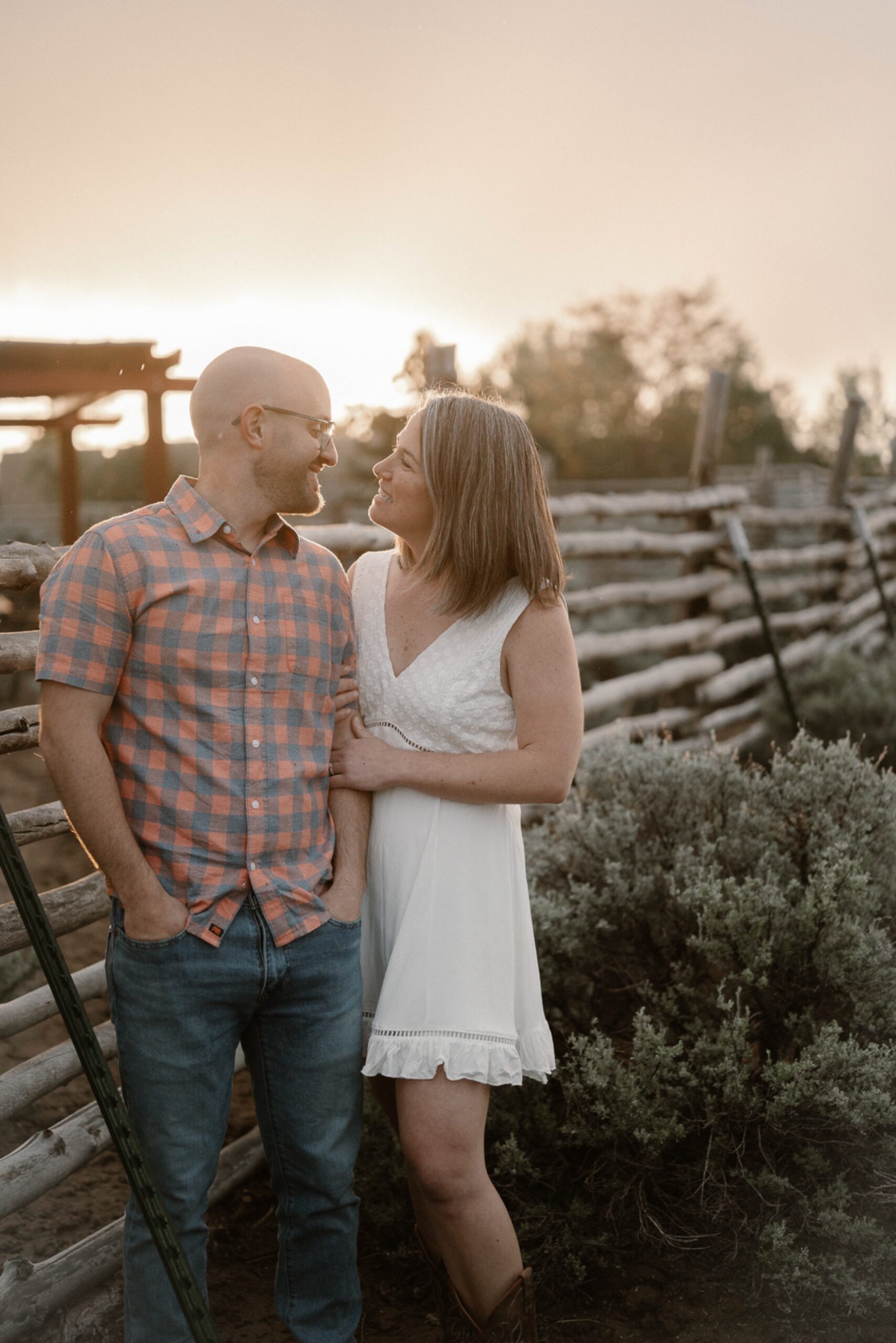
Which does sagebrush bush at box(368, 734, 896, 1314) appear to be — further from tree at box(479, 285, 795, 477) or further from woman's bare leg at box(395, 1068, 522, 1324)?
tree at box(479, 285, 795, 477)

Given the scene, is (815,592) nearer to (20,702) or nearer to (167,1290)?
(20,702)

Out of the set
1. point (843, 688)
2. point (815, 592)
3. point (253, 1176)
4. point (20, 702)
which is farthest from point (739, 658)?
point (253, 1176)

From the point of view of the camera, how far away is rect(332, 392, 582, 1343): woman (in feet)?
6.89

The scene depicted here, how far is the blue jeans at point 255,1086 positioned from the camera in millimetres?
1904

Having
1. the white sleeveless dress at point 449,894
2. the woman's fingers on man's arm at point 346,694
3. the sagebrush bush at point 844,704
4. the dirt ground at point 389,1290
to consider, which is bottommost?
the dirt ground at point 389,1290

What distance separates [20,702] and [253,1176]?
5851 millimetres

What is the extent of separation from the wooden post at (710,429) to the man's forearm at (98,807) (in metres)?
5.32

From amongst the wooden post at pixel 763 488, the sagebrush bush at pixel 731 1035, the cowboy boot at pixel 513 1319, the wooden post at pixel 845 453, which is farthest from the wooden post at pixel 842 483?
the wooden post at pixel 763 488

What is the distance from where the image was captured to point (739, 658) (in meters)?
9.18

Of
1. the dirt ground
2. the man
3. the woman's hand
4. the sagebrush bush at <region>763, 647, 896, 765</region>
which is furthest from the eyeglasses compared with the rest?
the sagebrush bush at <region>763, 647, 896, 765</region>

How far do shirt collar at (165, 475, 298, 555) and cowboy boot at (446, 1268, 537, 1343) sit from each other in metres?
1.54

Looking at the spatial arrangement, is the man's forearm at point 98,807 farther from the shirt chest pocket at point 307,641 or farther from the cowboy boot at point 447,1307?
the cowboy boot at point 447,1307

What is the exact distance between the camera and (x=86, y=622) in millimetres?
1779

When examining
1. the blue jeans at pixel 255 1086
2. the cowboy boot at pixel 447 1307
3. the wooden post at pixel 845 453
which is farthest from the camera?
the wooden post at pixel 845 453
